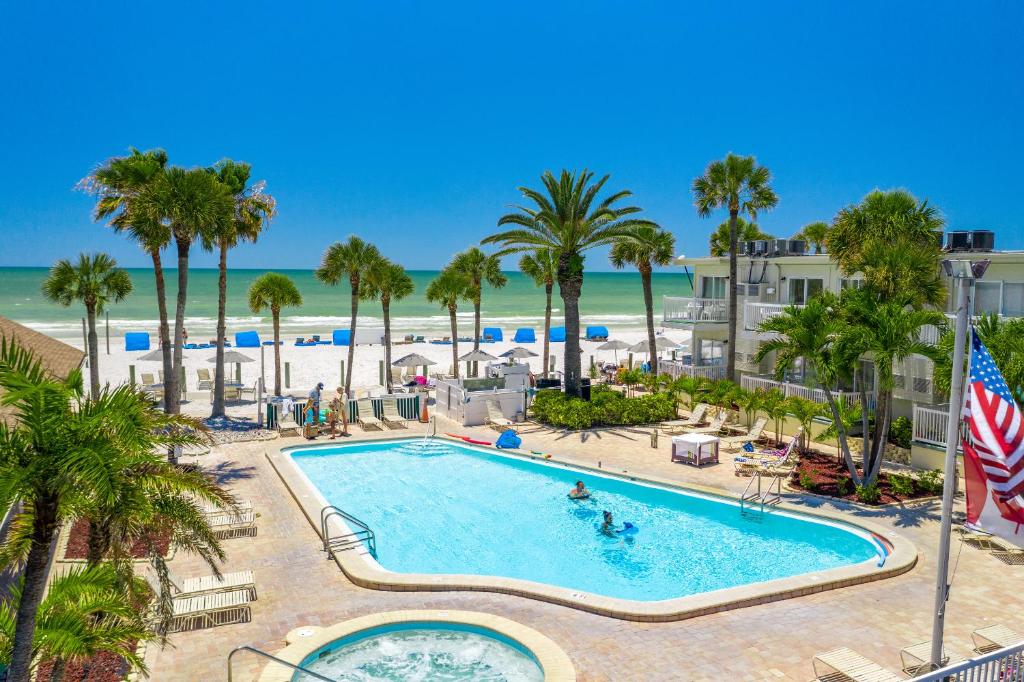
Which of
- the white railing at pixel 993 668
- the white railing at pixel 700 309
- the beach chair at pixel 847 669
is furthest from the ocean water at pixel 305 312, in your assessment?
the white railing at pixel 993 668

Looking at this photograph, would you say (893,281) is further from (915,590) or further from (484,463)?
(484,463)

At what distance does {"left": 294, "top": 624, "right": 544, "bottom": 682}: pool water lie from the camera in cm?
994

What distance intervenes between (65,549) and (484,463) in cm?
1115

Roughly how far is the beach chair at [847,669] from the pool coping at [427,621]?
123 inches

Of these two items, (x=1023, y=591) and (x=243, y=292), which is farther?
(x=243, y=292)

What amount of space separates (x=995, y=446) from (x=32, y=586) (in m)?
9.40

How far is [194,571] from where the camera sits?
1305 centimetres

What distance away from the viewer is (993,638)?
10.2 metres

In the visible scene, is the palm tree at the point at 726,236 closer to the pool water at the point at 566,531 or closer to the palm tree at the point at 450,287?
the palm tree at the point at 450,287

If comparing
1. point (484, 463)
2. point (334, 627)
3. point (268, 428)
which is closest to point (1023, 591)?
point (334, 627)

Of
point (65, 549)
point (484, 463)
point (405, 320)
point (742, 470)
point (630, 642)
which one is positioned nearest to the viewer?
point (630, 642)

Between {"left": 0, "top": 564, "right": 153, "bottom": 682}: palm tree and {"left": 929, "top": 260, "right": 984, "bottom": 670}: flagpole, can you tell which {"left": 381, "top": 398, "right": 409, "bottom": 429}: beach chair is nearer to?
{"left": 0, "top": 564, "right": 153, "bottom": 682}: palm tree

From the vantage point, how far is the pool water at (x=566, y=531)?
14359mm

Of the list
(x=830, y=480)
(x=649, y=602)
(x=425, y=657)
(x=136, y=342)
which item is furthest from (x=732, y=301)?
(x=136, y=342)
